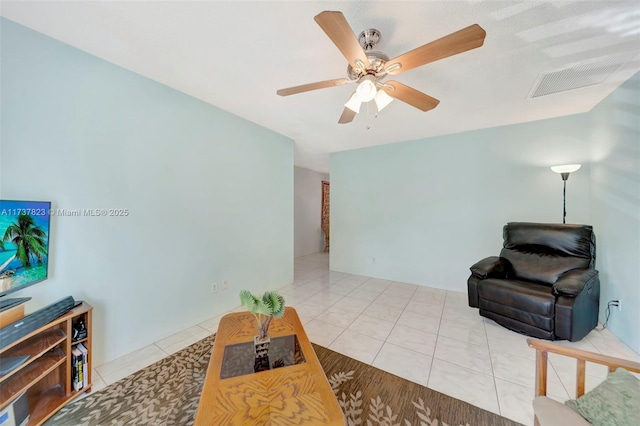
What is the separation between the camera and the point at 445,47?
1.20m

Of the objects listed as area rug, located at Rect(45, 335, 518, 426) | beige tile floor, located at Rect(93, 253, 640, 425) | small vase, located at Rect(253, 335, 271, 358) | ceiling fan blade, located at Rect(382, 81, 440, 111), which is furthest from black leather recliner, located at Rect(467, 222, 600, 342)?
small vase, located at Rect(253, 335, 271, 358)

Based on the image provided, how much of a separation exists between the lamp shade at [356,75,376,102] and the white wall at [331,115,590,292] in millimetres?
2677

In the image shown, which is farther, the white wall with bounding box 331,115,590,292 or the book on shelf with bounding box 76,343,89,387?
the white wall with bounding box 331,115,590,292

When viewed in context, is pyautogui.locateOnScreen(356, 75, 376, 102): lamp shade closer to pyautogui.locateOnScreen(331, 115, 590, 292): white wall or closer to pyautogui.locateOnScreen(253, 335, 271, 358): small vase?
pyautogui.locateOnScreen(253, 335, 271, 358): small vase

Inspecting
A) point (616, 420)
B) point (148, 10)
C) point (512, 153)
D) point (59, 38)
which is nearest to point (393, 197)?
point (512, 153)

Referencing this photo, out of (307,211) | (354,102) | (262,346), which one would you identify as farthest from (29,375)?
(307,211)

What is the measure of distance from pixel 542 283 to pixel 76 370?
13.9ft

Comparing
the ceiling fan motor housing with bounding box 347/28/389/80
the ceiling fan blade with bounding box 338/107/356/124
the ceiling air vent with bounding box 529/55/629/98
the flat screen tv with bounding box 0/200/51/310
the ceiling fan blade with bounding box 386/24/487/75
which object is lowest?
the flat screen tv with bounding box 0/200/51/310

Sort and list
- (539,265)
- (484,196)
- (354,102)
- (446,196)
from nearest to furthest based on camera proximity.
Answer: (354,102) → (539,265) → (484,196) → (446,196)

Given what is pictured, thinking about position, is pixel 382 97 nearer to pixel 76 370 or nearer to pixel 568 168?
pixel 568 168

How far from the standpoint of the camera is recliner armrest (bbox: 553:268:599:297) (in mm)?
1983

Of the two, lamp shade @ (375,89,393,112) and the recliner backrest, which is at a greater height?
lamp shade @ (375,89,393,112)

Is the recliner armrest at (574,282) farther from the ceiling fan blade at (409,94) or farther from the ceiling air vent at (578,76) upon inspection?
the ceiling fan blade at (409,94)

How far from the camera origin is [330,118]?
2953mm
